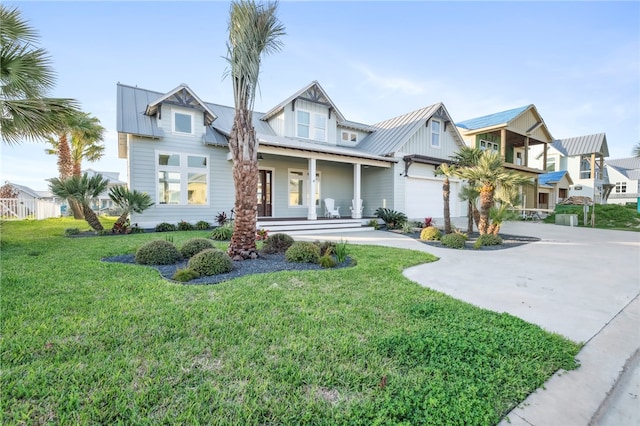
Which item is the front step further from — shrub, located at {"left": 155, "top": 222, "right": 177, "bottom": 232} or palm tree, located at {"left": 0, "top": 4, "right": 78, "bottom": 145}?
palm tree, located at {"left": 0, "top": 4, "right": 78, "bottom": 145}

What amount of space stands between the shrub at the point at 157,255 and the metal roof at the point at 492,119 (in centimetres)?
2099

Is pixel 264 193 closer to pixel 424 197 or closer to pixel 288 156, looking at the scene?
pixel 288 156

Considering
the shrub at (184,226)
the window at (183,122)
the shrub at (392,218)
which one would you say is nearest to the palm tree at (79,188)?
the shrub at (184,226)

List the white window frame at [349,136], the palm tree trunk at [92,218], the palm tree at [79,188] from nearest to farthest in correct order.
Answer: the palm tree at [79,188], the palm tree trunk at [92,218], the white window frame at [349,136]

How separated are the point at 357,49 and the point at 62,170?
20423 mm

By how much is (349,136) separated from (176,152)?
1009 cm

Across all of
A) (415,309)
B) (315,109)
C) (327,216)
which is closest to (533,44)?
(315,109)

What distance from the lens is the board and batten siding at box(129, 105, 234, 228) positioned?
11586mm

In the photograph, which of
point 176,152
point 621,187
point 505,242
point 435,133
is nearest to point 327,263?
point 505,242

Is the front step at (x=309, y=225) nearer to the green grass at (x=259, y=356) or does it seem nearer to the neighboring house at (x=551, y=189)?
the green grass at (x=259, y=356)

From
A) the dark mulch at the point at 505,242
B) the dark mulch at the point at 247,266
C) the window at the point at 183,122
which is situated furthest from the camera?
the window at the point at 183,122

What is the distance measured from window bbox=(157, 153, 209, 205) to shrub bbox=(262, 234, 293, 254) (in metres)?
7.14

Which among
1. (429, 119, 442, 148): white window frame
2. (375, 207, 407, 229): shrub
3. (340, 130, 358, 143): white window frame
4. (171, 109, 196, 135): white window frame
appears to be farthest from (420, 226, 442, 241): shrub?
(171, 109, 196, 135): white window frame

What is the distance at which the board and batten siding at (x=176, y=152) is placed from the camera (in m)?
11.6
